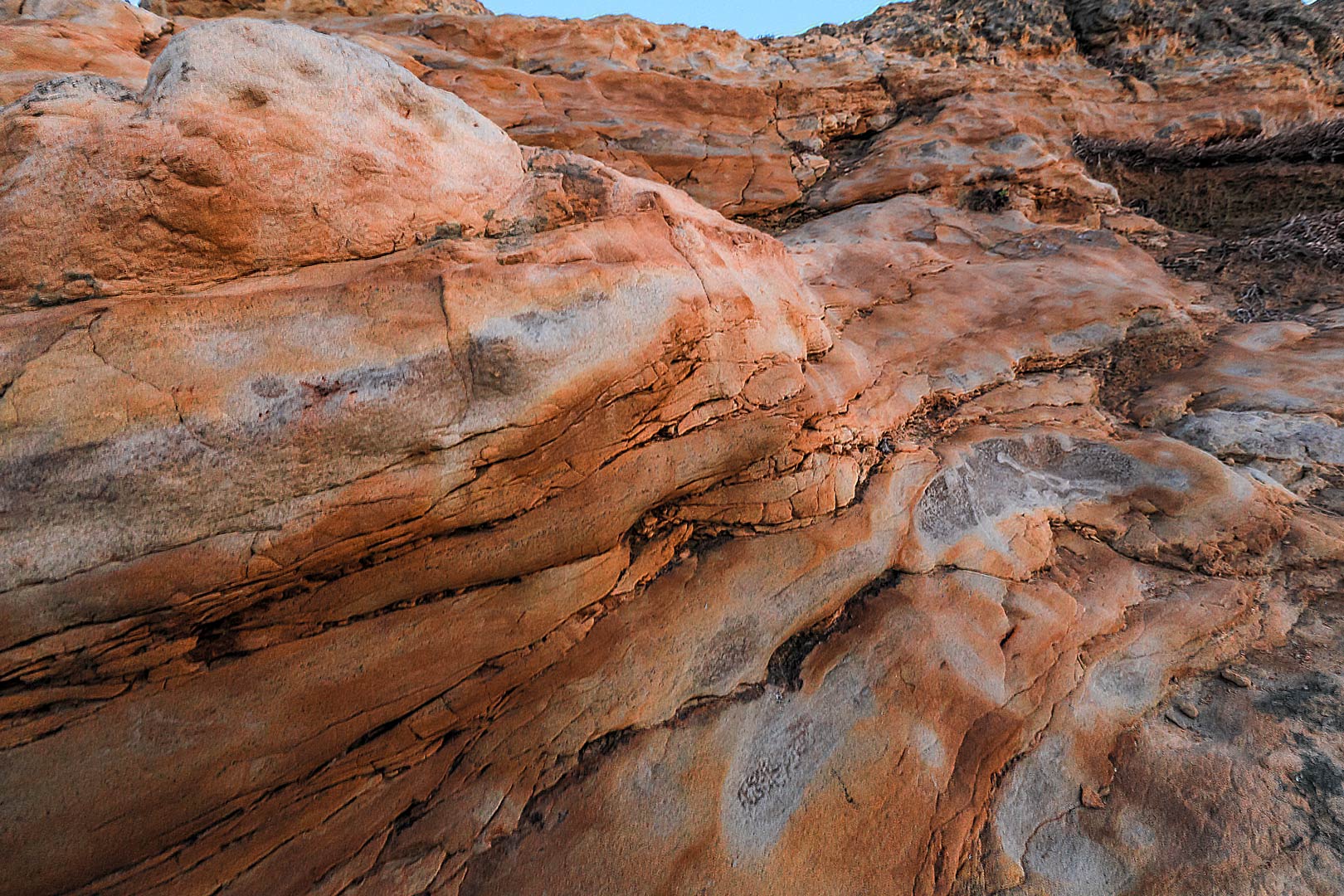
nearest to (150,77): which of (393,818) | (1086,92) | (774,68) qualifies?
(393,818)

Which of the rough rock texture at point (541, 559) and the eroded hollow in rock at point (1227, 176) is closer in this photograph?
the rough rock texture at point (541, 559)

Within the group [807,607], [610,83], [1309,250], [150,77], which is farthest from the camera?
[610,83]

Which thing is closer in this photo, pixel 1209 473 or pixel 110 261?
pixel 110 261

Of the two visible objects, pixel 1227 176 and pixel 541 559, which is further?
pixel 1227 176

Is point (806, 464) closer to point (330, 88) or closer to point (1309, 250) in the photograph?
point (330, 88)

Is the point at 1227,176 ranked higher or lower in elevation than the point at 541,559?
higher

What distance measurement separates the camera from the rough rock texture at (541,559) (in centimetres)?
204

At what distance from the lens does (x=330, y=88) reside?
275 centimetres

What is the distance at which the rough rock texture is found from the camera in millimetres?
2041

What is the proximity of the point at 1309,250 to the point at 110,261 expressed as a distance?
960 cm

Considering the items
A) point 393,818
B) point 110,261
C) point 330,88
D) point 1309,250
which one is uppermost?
point 330,88

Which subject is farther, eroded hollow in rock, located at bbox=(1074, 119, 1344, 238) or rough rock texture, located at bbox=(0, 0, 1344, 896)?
eroded hollow in rock, located at bbox=(1074, 119, 1344, 238)

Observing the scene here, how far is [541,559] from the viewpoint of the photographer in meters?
2.64

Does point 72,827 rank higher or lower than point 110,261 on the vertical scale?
lower
